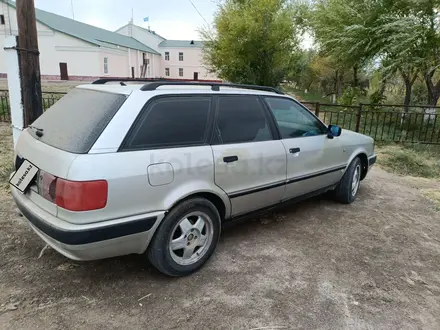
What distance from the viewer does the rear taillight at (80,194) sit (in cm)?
201

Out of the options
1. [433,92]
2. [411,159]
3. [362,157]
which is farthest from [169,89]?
[433,92]

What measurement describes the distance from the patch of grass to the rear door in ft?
13.7

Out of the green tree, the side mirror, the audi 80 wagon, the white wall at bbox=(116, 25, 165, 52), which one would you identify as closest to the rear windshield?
the audi 80 wagon

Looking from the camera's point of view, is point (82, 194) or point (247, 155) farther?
point (247, 155)

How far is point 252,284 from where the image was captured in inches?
102

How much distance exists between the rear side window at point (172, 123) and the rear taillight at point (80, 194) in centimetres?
36

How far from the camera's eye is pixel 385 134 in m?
9.40

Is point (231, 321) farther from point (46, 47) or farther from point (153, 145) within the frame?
point (46, 47)

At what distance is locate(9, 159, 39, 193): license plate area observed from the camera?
7.82 feet

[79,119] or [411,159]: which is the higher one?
[79,119]

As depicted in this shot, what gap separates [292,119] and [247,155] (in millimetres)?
1003

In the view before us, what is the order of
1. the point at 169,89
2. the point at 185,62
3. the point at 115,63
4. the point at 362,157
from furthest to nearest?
the point at 185,62 → the point at 115,63 → the point at 362,157 → the point at 169,89

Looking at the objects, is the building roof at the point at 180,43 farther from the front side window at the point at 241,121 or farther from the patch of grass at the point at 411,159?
the front side window at the point at 241,121

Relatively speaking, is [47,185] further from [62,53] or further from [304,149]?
[62,53]
